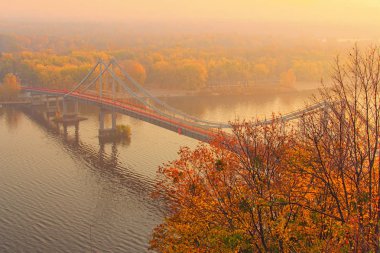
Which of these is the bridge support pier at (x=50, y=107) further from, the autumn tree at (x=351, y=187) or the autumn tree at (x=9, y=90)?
the autumn tree at (x=351, y=187)

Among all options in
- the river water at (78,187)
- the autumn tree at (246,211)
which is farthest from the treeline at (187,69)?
the autumn tree at (246,211)

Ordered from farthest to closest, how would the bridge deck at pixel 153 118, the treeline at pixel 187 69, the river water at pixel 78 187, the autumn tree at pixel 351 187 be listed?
1. the treeline at pixel 187 69
2. the bridge deck at pixel 153 118
3. the river water at pixel 78 187
4. the autumn tree at pixel 351 187

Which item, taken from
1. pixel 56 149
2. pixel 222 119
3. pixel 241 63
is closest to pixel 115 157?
pixel 56 149

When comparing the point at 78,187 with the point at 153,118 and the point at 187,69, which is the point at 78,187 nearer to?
the point at 153,118

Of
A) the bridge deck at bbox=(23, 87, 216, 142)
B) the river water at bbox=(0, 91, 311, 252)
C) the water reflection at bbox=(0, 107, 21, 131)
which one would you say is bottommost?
the river water at bbox=(0, 91, 311, 252)

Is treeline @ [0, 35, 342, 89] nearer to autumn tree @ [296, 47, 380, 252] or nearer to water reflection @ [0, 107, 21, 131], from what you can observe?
water reflection @ [0, 107, 21, 131]

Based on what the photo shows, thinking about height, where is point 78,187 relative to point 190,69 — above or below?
below

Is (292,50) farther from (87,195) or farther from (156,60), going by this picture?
(87,195)

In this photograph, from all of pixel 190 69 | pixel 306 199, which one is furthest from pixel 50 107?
pixel 306 199

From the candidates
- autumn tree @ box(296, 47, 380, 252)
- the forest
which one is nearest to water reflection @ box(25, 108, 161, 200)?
autumn tree @ box(296, 47, 380, 252)
